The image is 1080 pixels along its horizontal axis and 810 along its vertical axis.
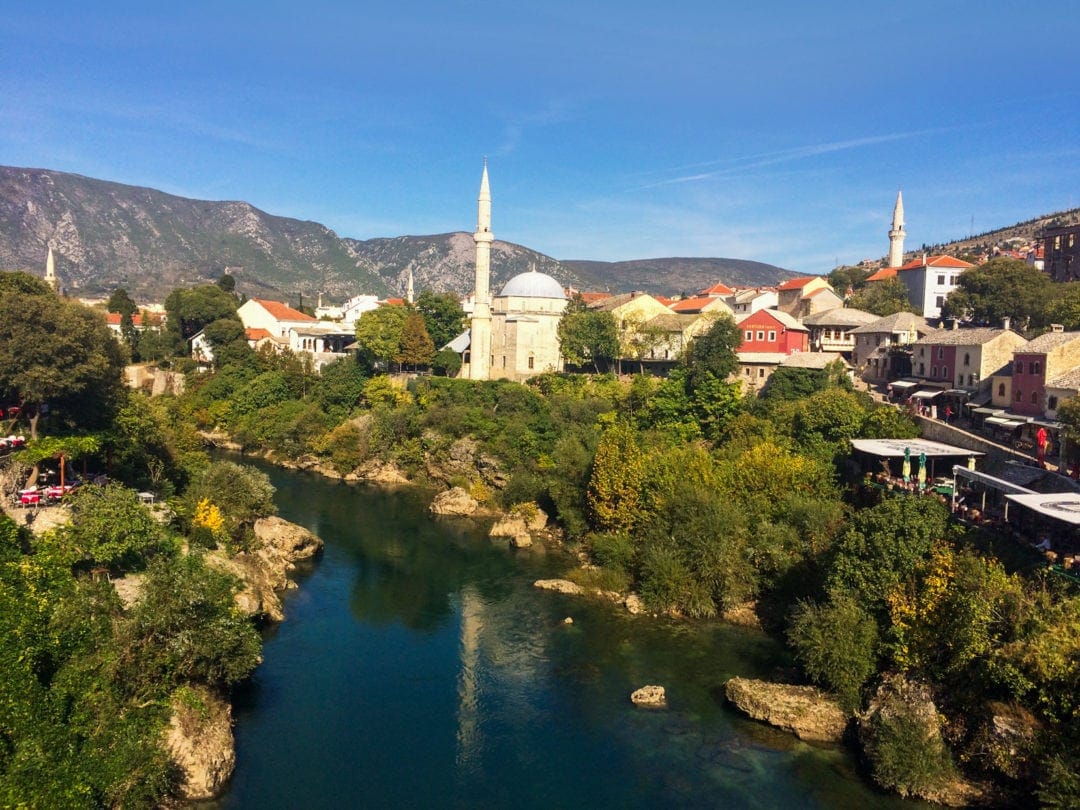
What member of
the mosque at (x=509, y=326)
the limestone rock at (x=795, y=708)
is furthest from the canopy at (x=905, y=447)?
the mosque at (x=509, y=326)

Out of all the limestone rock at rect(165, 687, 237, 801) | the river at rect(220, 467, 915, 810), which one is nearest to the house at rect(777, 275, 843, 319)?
the river at rect(220, 467, 915, 810)

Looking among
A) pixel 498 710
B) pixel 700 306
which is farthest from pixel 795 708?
pixel 700 306

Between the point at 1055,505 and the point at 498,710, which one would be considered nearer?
the point at 1055,505

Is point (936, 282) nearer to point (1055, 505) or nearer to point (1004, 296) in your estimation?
point (1004, 296)

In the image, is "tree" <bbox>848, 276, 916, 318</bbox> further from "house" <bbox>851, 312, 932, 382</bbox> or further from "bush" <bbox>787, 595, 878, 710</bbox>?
"bush" <bbox>787, 595, 878, 710</bbox>

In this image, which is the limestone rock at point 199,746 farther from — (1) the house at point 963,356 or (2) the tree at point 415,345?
(2) the tree at point 415,345

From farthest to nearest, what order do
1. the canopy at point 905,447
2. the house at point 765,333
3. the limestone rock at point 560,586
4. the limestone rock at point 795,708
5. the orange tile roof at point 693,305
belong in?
1. the orange tile roof at point 693,305
2. the house at point 765,333
3. the limestone rock at point 560,586
4. the canopy at point 905,447
5. the limestone rock at point 795,708
